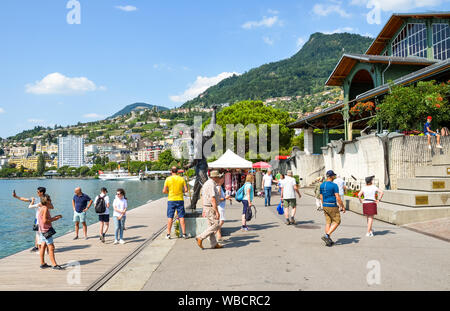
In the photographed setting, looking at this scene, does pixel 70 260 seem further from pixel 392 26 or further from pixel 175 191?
pixel 392 26

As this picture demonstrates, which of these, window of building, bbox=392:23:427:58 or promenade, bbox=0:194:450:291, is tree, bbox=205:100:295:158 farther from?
promenade, bbox=0:194:450:291

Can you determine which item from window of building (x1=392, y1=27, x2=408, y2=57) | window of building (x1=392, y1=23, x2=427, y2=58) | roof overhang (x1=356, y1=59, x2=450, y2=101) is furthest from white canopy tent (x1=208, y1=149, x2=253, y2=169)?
window of building (x1=392, y1=27, x2=408, y2=57)

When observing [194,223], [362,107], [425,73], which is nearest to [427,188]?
[425,73]

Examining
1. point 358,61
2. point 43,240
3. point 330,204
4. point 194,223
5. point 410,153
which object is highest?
point 358,61

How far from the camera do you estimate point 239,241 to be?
8.72 meters

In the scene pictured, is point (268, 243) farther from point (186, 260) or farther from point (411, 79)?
point (411, 79)

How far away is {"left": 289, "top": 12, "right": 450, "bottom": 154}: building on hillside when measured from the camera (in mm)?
23406

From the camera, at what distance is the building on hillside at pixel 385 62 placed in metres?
23.4

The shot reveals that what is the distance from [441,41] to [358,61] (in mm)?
5583

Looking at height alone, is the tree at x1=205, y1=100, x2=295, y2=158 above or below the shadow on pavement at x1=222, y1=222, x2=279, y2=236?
above

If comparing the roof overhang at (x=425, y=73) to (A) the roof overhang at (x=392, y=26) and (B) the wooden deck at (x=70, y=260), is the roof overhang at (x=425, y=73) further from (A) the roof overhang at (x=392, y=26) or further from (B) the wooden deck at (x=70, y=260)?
(B) the wooden deck at (x=70, y=260)

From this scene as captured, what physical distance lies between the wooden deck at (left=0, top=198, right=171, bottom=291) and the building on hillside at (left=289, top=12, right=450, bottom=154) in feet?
51.5
